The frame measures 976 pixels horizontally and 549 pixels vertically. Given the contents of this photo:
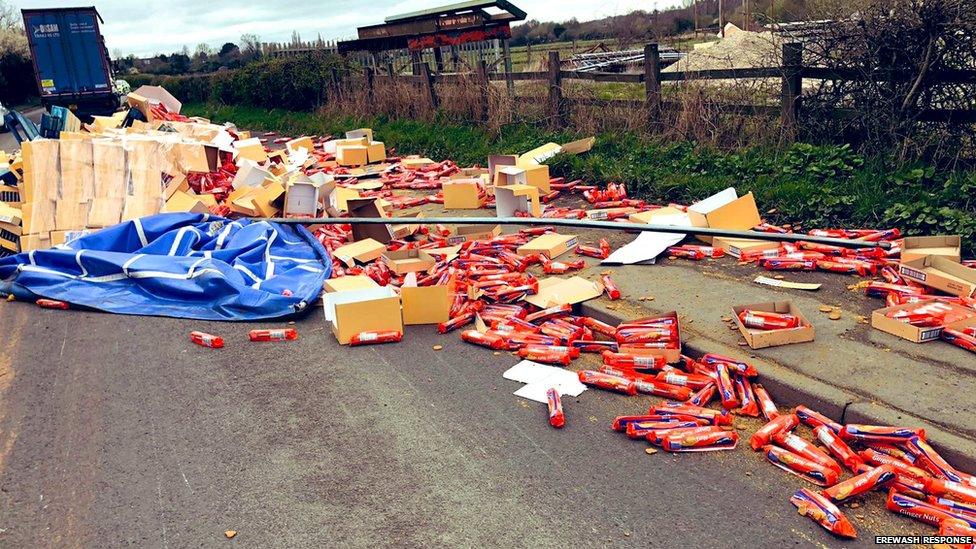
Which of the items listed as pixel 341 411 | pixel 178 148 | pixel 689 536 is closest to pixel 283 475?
pixel 341 411

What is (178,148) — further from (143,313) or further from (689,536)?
(689,536)

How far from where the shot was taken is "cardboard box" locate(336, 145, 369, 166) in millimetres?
15305

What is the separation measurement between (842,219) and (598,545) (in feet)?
18.7

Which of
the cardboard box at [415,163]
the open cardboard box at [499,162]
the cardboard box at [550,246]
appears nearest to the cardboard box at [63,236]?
the cardboard box at [550,246]

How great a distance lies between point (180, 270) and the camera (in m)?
7.54

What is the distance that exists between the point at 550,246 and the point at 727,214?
1.83 m

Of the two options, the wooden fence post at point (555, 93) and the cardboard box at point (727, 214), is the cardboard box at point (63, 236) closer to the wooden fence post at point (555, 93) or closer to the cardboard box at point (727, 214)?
the cardboard box at point (727, 214)

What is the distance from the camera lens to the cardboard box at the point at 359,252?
8273mm

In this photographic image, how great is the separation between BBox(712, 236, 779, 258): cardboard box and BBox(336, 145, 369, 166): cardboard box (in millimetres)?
9229

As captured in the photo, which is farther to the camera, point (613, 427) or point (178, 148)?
point (178, 148)

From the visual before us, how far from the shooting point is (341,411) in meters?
5.04

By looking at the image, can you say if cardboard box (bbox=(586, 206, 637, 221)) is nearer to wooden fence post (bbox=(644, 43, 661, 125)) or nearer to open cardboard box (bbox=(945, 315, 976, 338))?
wooden fence post (bbox=(644, 43, 661, 125))

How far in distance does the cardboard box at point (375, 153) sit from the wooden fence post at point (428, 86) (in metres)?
2.08

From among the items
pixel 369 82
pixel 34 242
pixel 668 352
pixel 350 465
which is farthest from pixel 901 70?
pixel 369 82
